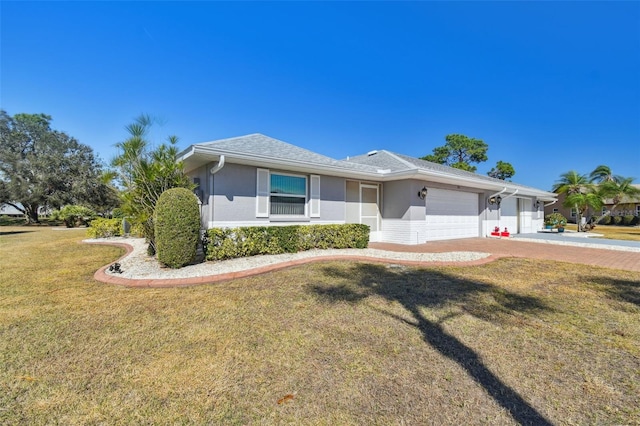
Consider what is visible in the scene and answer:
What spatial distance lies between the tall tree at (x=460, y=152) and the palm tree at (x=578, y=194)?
16.0m

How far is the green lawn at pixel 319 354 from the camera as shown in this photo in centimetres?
210

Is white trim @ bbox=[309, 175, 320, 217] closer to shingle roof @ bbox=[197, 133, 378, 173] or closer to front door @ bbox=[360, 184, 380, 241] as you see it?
shingle roof @ bbox=[197, 133, 378, 173]

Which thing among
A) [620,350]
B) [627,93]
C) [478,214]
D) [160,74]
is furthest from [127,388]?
[627,93]

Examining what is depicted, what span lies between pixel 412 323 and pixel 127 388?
3186 mm

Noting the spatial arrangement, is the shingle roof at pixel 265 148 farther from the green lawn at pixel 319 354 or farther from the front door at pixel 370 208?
the green lawn at pixel 319 354

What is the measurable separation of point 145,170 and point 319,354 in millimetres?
7276

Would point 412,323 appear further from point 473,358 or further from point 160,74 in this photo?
point 160,74

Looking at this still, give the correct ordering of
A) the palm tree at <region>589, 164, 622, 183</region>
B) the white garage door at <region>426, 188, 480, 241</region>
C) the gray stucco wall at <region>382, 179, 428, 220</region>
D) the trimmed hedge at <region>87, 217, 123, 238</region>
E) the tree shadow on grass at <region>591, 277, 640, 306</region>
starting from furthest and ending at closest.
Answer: the palm tree at <region>589, 164, 622, 183</region>
the trimmed hedge at <region>87, 217, 123, 238</region>
the white garage door at <region>426, 188, 480, 241</region>
the gray stucco wall at <region>382, 179, 428, 220</region>
the tree shadow on grass at <region>591, 277, 640, 306</region>

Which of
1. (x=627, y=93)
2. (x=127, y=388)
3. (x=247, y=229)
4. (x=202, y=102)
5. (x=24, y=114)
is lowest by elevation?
(x=127, y=388)

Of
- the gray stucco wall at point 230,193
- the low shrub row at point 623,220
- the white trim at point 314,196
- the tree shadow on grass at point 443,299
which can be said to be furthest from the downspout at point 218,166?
the low shrub row at point 623,220

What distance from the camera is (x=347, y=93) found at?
18703 mm

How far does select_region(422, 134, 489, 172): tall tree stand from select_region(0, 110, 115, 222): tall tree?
140ft

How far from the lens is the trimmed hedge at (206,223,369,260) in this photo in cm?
752

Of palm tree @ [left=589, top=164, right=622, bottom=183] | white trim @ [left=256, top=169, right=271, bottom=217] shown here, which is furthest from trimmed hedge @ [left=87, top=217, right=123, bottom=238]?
palm tree @ [left=589, top=164, right=622, bottom=183]
